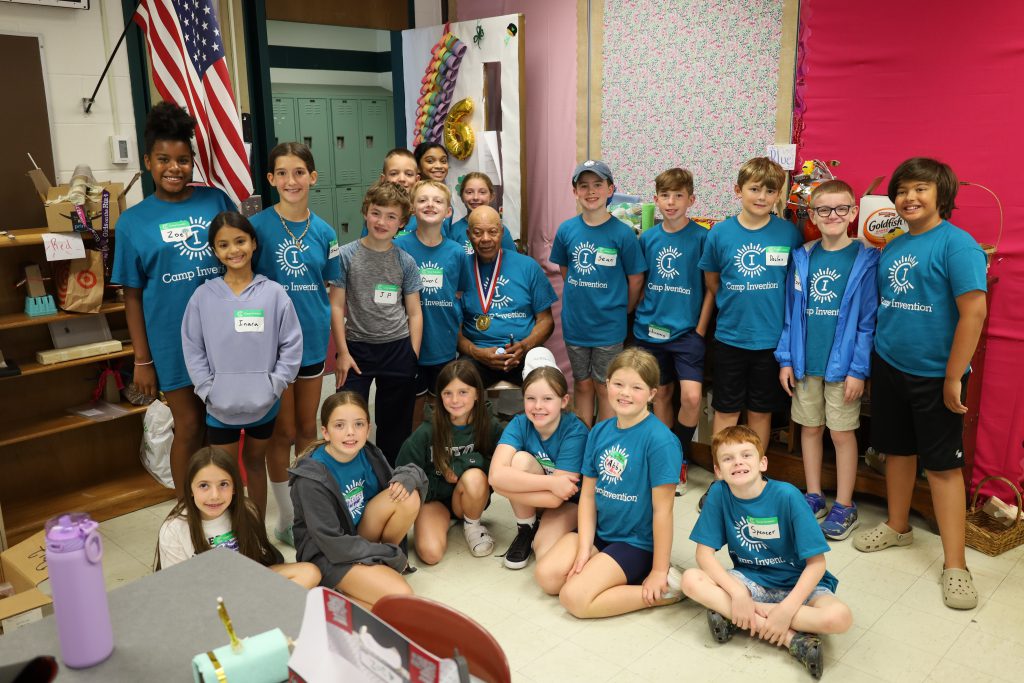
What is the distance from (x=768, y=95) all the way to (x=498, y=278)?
1576 millimetres

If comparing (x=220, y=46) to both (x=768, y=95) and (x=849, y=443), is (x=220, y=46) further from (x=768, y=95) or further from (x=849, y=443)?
(x=849, y=443)

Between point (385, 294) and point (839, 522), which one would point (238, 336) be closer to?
point (385, 294)

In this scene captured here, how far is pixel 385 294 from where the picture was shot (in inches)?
139

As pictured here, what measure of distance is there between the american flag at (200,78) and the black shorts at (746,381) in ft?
7.02

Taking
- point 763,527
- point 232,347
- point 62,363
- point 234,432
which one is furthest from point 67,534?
point 62,363

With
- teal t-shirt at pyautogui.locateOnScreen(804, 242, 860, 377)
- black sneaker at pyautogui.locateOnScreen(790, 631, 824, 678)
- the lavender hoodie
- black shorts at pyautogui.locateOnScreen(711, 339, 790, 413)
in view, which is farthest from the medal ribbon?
black sneaker at pyautogui.locateOnScreen(790, 631, 824, 678)

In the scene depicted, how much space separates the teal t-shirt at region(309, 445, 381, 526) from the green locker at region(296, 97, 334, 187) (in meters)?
3.91

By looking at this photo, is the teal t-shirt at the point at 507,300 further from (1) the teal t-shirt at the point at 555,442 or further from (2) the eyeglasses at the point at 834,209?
(2) the eyeglasses at the point at 834,209

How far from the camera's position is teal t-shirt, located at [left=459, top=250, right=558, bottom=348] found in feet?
12.7

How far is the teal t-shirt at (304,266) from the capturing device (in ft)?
10.3

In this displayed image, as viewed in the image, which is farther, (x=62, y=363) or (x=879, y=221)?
(x=62, y=363)

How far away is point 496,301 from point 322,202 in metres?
3.15

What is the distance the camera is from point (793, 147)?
391 centimetres

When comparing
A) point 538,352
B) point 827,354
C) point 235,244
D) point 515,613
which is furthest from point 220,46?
point 827,354
